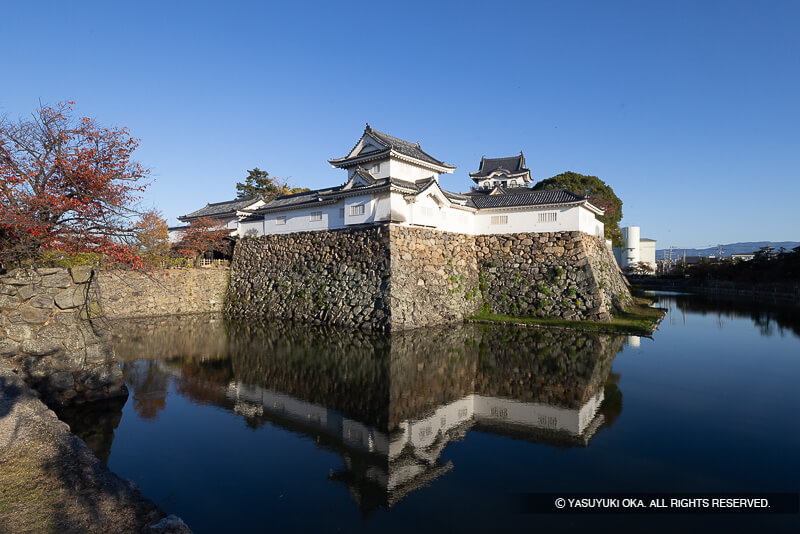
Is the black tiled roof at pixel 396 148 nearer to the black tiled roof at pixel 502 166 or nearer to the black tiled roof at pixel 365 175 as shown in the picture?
the black tiled roof at pixel 365 175

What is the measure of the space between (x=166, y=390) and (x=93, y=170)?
16.3ft

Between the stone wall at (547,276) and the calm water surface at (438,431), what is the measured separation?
554cm

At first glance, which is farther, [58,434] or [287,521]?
[58,434]

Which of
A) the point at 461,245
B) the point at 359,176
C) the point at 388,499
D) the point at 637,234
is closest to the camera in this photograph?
the point at 388,499

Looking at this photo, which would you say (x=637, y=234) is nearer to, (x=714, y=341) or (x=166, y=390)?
(x=714, y=341)

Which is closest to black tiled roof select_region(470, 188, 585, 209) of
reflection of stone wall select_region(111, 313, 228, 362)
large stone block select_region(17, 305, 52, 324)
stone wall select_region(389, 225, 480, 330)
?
stone wall select_region(389, 225, 480, 330)

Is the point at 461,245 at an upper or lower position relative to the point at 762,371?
upper

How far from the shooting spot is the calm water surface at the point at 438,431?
4926mm

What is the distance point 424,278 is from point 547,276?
587cm

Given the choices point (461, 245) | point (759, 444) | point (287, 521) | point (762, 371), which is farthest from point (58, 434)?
point (461, 245)

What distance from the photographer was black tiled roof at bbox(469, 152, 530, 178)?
4178 centimetres

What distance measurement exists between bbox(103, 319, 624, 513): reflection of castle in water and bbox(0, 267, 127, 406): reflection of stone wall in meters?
1.12

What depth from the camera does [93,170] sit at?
8.40 metres

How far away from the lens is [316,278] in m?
20.5
